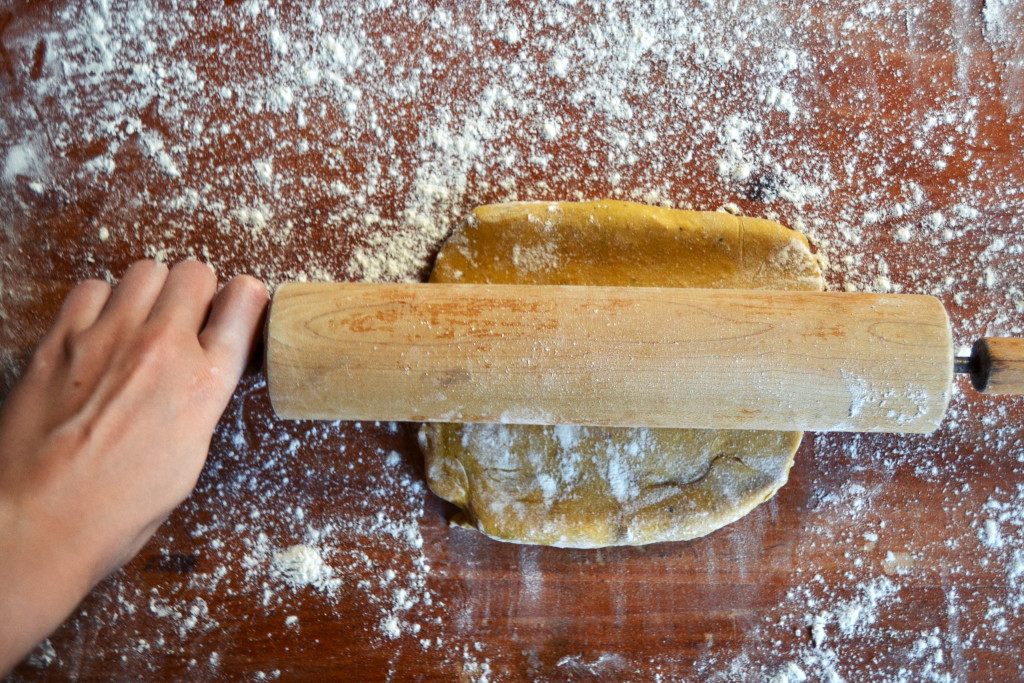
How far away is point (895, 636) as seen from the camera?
1204 mm

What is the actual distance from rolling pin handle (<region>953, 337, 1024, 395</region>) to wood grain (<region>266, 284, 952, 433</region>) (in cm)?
8

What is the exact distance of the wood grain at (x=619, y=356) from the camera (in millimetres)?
906

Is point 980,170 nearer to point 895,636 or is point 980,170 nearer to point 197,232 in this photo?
point 895,636

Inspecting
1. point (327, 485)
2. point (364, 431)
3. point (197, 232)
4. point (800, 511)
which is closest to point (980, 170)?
point (800, 511)

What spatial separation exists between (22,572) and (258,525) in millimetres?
392

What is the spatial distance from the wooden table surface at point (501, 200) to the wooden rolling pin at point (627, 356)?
282 millimetres

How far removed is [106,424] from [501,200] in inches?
28.5

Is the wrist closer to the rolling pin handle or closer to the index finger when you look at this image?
the index finger

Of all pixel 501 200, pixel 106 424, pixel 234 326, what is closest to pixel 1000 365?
pixel 501 200

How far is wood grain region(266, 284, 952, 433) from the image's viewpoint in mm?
906

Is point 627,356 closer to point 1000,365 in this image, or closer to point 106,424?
point 1000,365

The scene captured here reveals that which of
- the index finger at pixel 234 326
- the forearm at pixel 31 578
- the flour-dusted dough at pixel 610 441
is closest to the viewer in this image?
the forearm at pixel 31 578

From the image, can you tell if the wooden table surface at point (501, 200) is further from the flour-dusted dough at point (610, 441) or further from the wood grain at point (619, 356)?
the wood grain at point (619, 356)

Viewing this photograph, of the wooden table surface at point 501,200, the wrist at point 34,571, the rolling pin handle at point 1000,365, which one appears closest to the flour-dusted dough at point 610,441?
the wooden table surface at point 501,200
